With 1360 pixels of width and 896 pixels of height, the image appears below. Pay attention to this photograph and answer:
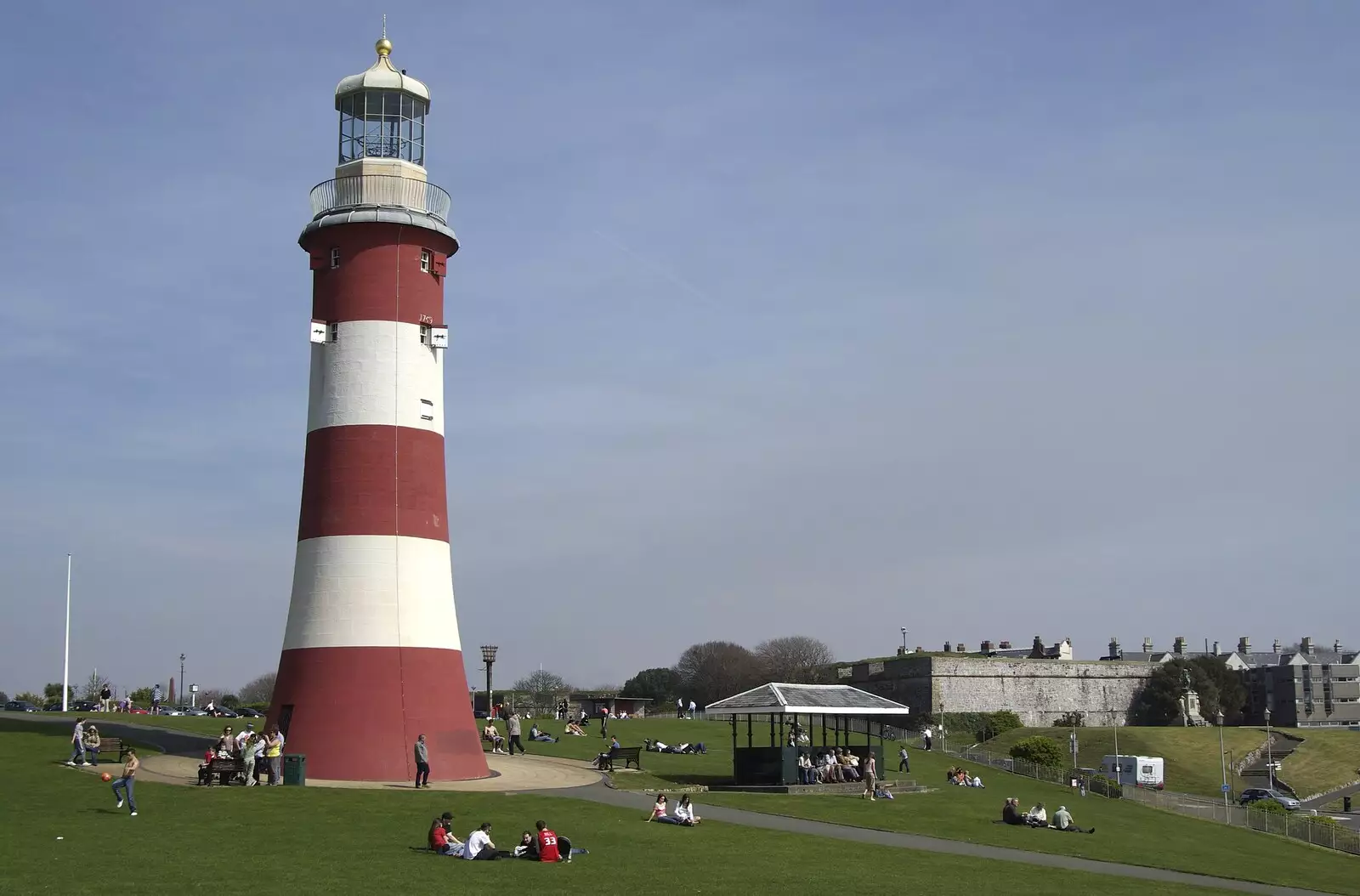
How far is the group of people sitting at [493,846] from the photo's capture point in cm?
2025

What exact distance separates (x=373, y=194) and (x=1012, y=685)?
6398 centimetres

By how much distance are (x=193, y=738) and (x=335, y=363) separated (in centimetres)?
1460

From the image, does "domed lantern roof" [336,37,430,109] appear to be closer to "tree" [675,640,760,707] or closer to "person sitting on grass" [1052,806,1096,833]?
"person sitting on grass" [1052,806,1096,833]

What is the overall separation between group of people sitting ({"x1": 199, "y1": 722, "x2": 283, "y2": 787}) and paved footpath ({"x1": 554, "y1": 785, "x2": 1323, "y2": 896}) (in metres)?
5.98

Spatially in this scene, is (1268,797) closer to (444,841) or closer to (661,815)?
(661,815)

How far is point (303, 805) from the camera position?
970 inches

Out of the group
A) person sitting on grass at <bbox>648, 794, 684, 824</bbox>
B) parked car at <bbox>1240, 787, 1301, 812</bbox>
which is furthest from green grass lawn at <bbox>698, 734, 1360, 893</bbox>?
parked car at <bbox>1240, 787, 1301, 812</bbox>

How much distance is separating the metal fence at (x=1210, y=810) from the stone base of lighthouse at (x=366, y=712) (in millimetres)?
22041

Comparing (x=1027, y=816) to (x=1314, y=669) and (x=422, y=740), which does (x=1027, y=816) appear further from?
(x=1314, y=669)

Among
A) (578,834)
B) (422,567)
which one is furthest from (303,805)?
(422,567)

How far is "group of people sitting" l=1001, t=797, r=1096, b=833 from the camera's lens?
29047 millimetres

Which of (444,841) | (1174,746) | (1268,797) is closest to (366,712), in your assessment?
(444,841)

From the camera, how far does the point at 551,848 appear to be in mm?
20281

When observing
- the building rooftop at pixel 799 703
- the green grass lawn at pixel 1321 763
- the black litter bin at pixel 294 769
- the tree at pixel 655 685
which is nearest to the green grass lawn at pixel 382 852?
the black litter bin at pixel 294 769
